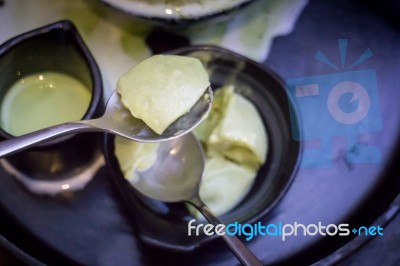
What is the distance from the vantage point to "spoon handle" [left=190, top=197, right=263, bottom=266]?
677mm

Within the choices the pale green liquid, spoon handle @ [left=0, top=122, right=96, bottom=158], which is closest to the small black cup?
the pale green liquid

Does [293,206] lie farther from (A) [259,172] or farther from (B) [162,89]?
(B) [162,89]

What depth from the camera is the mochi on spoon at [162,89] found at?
2.33 ft

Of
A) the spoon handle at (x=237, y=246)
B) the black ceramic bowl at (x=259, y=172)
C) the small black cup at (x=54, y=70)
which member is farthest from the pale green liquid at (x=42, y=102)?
the spoon handle at (x=237, y=246)

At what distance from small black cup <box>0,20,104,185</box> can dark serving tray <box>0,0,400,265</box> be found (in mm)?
34

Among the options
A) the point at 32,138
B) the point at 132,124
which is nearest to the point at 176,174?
the point at 132,124

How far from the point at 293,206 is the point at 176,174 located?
182 millimetres

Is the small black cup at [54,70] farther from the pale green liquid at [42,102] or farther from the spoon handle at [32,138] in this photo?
the spoon handle at [32,138]

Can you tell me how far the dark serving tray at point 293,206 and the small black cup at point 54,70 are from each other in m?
0.03

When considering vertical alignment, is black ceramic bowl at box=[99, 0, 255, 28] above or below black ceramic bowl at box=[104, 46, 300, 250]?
above

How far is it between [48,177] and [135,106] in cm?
22

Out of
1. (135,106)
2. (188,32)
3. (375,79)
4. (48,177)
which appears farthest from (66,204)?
(375,79)

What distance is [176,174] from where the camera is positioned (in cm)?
81

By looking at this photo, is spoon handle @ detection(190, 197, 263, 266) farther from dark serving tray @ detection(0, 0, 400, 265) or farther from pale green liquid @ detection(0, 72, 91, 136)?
pale green liquid @ detection(0, 72, 91, 136)
